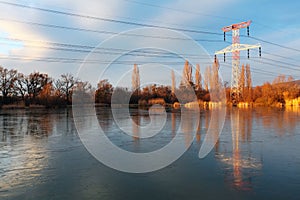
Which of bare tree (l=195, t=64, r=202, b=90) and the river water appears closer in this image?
the river water

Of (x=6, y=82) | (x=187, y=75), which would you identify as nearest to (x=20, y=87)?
(x=6, y=82)

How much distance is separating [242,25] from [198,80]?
16.4 metres

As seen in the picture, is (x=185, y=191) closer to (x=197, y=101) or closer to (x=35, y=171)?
(x=35, y=171)

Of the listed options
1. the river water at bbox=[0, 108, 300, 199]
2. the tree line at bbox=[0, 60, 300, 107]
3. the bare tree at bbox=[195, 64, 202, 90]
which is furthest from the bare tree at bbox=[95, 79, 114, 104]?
the river water at bbox=[0, 108, 300, 199]

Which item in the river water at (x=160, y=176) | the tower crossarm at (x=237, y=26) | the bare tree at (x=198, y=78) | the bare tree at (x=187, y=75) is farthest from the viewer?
the bare tree at (x=198, y=78)

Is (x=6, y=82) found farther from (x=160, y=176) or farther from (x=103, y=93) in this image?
(x=160, y=176)

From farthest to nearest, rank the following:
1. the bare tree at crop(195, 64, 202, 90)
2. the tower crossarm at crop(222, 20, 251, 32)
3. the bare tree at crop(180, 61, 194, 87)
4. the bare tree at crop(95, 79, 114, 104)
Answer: the bare tree at crop(195, 64, 202, 90), the bare tree at crop(180, 61, 194, 87), the bare tree at crop(95, 79, 114, 104), the tower crossarm at crop(222, 20, 251, 32)

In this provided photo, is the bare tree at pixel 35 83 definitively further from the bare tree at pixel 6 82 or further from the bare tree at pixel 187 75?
the bare tree at pixel 187 75

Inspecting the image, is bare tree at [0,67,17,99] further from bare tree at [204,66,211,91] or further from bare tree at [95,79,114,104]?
bare tree at [204,66,211,91]

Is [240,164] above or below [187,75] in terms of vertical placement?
below

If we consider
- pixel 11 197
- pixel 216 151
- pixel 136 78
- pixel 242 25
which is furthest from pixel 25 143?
pixel 242 25

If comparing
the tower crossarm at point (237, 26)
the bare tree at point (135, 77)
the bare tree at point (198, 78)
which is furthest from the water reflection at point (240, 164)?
the bare tree at point (198, 78)

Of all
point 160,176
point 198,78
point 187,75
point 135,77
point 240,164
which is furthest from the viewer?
point 198,78

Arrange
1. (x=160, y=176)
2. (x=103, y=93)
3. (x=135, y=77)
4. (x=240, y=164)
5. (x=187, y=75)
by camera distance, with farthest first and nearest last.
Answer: (x=187, y=75)
(x=103, y=93)
(x=135, y=77)
(x=240, y=164)
(x=160, y=176)
